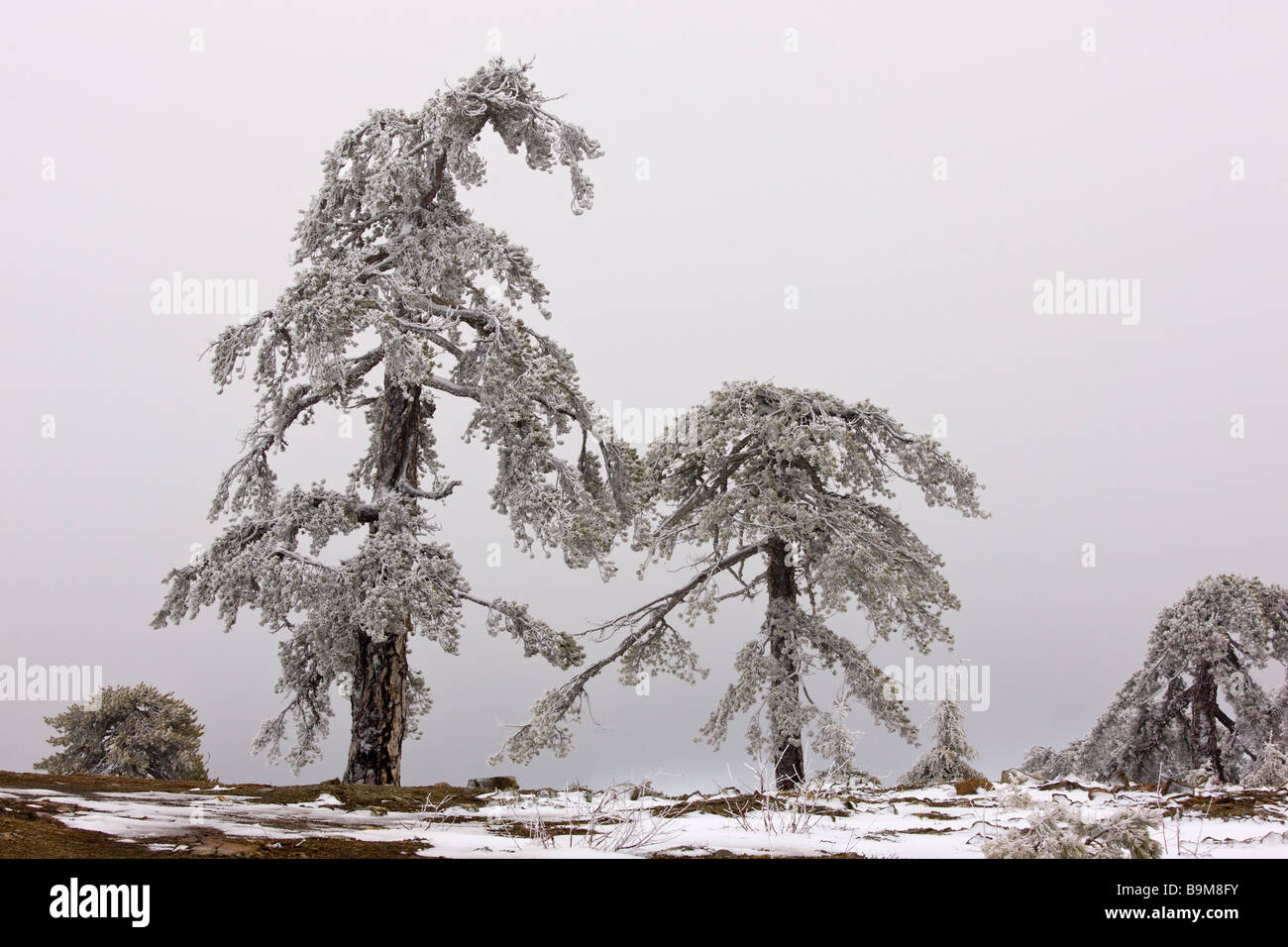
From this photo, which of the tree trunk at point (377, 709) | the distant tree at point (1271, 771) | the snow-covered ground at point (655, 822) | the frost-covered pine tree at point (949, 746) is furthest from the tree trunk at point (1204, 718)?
the tree trunk at point (377, 709)

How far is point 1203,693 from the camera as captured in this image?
17.7 metres

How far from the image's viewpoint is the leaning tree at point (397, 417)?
1045 centimetres

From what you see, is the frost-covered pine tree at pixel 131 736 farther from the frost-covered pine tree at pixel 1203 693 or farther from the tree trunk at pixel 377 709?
the frost-covered pine tree at pixel 1203 693

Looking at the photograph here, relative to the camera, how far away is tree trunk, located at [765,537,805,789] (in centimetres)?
1426

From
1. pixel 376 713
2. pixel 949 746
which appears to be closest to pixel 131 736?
pixel 376 713

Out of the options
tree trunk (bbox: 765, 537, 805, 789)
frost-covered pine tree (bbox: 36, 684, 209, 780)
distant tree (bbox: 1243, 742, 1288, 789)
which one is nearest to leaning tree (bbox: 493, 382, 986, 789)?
tree trunk (bbox: 765, 537, 805, 789)

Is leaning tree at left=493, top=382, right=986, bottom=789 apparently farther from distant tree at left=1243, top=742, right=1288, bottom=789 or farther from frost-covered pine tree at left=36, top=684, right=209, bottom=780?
frost-covered pine tree at left=36, top=684, right=209, bottom=780

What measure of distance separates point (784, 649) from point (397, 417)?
6981 mm

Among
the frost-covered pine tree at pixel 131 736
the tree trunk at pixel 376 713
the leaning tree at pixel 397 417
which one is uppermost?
the leaning tree at pixel 397 417

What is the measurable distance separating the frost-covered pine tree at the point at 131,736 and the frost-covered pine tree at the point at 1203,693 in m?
19.5
